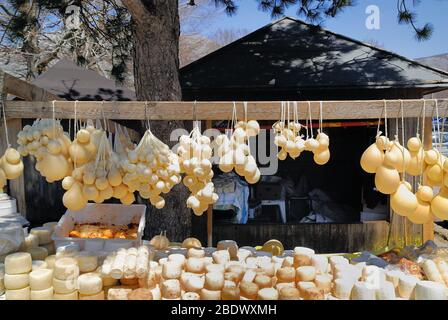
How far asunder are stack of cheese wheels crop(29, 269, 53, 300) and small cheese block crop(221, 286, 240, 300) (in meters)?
0.98

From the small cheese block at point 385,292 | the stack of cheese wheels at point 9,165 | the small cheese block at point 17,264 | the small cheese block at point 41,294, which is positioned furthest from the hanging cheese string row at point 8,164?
the small cheese block at point 385,292

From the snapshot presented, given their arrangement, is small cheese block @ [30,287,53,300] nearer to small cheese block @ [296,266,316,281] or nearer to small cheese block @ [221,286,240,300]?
small cheese block @ [221,286,240,300]

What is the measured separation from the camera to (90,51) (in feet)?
36.0

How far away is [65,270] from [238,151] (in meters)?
1.19

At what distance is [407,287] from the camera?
1.94 metres

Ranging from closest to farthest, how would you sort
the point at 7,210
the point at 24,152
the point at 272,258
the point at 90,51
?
the point at 24,152
the point at 272,258
the point at 7,210
the point at 90,51

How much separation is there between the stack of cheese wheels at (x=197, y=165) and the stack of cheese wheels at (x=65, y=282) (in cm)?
77

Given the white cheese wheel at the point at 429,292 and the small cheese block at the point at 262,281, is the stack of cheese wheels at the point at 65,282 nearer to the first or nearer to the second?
the small cheese block at the point at 262,281

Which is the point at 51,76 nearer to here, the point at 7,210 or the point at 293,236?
the point at 7,210

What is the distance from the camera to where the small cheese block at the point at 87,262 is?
2.12 metres

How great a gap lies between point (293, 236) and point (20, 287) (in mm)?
3829

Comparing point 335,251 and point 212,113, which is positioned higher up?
point 212,113
